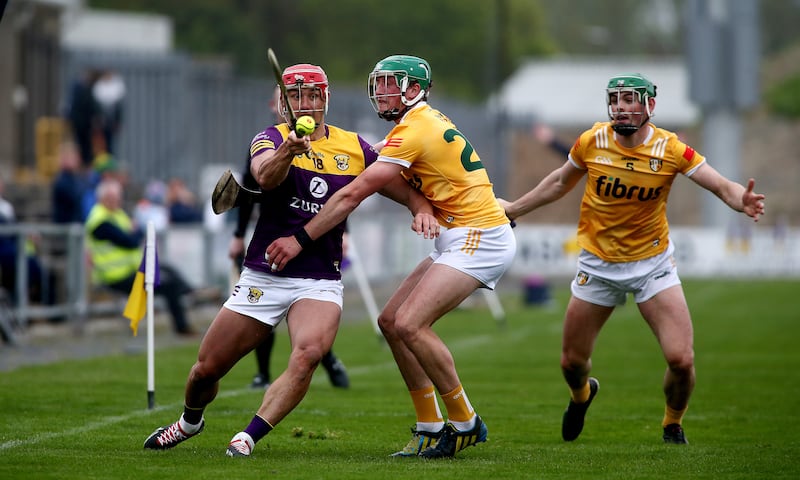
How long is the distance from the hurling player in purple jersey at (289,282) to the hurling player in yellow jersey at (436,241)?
0.27m

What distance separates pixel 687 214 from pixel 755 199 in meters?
64.7

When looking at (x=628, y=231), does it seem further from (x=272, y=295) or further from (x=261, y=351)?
(x=261, y=351)

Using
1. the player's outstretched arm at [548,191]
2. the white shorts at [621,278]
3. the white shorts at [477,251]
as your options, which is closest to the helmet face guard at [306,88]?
the white shorts at [477,251]

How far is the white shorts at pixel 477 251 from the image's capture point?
28.6ft

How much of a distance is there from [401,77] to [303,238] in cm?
124

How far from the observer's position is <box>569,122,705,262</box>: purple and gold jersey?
9.59m

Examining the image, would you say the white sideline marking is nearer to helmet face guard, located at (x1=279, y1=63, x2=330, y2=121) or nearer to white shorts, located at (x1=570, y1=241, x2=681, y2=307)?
helmet face guard, located at (x1=279, y1=63, x2=330, y2=121)

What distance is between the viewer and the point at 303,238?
27.2 ft

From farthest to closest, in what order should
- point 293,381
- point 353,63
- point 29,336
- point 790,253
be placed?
point 353,63 < point 790,253 < point 29,336 < point 293,381

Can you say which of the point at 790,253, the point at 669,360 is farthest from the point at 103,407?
the point at 790,253

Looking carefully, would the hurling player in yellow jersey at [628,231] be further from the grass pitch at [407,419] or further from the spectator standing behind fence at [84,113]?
the spectator standing behind fence at [84,113]

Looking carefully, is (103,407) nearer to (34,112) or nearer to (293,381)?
(293,381)

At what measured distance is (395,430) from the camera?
10156mm

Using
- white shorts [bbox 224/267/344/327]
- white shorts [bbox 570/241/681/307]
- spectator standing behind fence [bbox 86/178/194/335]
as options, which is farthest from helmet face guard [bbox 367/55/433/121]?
spectator standing behind fence [bbox 86/178/194/335]
